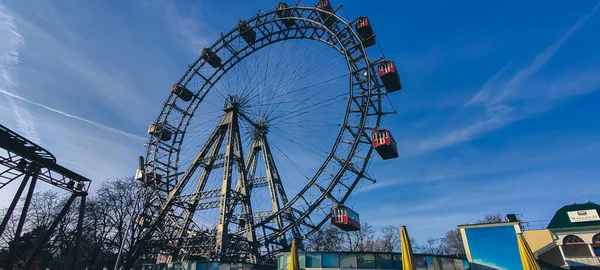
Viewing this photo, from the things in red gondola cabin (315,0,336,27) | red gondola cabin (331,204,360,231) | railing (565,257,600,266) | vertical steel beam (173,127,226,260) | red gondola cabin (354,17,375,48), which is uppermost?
red gondola cabin (315,0,336,27)

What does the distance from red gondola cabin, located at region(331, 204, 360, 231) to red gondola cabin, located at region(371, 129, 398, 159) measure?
5621 mm

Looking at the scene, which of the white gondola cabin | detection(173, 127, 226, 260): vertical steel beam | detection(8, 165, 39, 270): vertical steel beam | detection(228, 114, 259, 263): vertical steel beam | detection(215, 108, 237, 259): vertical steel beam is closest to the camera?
detection(8, 165, 39, 270): vertical steel beam

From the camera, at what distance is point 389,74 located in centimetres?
2634

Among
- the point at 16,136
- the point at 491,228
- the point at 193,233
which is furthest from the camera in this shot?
the point at 193,233

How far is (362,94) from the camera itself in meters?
29.1

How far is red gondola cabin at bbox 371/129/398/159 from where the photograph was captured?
84.8 feet

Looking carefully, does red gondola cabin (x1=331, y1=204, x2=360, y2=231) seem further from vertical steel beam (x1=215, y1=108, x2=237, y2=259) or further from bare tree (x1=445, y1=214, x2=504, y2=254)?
bare tree (x1=445, y1=214, x2=504, y2=254)

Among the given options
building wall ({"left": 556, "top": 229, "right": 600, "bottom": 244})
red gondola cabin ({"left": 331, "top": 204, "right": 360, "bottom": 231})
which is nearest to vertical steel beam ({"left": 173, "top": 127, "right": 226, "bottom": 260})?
red gondola cabin ({"left": 331, "top": 204, "right": 360, "bottom": 231})

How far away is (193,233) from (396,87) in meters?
22.2

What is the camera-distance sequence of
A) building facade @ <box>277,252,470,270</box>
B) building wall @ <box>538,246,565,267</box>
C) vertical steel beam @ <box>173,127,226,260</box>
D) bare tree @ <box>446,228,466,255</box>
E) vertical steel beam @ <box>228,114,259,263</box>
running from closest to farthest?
building facade @ <box>277,252,470,270</box> < vertical steel beam @ <box>228,114,259,263</box> < building wall @ <box>538,246,565,267</box> < vertical steel beam @ <box>173,127,226,260</box> < bare tree @ <box>446,228,466,255</box>

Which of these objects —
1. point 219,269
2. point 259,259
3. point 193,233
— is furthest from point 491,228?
point 193,233

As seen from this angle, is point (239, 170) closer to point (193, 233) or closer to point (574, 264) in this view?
point (193, 233)

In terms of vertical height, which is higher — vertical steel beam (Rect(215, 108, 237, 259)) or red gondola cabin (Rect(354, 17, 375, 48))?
red gondola cabin (Rect(354, 17, 375, 48))

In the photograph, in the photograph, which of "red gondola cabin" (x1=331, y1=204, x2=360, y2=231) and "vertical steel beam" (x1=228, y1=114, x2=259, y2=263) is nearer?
"red gondola cabin" (x1=331, y1=204, x2=360, y2=231)
